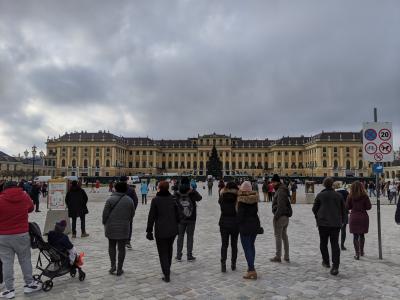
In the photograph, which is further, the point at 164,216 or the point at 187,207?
the point at 187,207

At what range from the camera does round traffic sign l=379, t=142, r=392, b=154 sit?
8.24m

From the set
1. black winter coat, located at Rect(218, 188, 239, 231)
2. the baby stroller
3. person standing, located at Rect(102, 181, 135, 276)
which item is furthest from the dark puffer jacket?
the baby stroller

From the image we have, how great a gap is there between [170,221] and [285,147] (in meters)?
120

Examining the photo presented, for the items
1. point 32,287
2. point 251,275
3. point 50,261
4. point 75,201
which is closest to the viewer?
point 32,287

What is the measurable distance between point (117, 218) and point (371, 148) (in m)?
6.13

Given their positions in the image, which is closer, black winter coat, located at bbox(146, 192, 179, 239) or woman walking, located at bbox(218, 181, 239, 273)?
black winter coat, located at bbox(146, 192, 179, 239)

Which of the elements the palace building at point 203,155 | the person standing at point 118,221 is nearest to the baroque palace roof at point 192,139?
the palace building at point 203,155

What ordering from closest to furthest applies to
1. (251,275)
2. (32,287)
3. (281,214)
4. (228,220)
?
(32,287) < (251,275) < (228,220) < (281,214)

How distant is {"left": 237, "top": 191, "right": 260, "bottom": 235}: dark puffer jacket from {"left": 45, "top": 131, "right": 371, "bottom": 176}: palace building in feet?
333

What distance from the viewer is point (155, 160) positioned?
410ft

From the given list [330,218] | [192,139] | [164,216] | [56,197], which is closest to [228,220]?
[164,216]

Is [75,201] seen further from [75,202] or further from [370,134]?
[370,134]

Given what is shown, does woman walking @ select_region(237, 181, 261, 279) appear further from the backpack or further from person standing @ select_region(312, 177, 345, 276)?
the backpack

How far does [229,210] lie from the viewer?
675 cm
